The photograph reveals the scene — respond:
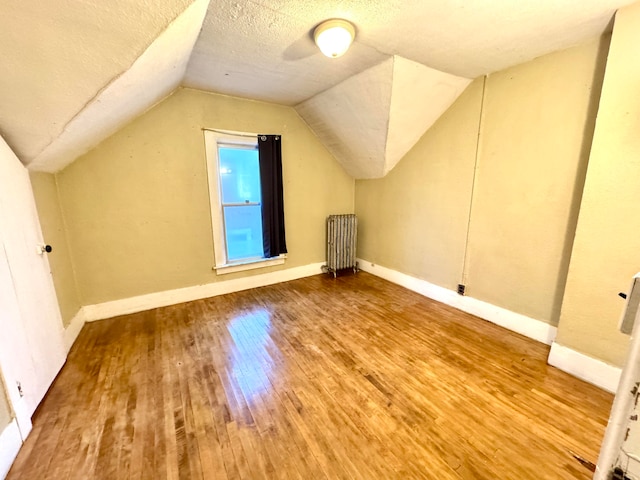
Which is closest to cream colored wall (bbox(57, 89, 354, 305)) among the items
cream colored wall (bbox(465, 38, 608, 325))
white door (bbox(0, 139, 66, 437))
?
white door (bbox(0, 139, 66, 437))

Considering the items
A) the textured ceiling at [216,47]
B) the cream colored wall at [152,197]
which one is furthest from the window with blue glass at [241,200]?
the textured ceiling at [216,47]

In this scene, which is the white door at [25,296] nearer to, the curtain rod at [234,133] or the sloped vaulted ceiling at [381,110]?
the curtain rod at [234,133]

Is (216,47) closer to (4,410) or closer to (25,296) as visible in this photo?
(25,296)

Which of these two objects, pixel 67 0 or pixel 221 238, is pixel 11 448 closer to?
pixel 67 0

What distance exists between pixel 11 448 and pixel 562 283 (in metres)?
3.55

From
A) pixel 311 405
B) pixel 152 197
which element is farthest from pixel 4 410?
pixel 152 197

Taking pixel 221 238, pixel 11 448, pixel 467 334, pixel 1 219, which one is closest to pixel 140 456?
pixel 11 448

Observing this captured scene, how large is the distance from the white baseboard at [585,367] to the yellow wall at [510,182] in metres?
0.35

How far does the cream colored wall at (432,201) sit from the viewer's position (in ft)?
8.81

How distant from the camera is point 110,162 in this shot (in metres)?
2.56

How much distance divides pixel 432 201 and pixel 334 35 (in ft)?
6.50

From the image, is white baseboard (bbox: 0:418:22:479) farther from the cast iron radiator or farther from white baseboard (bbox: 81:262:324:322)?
the cast iron radiator

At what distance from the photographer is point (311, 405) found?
1623 mm

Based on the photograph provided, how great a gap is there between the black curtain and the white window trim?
199 millimetres
